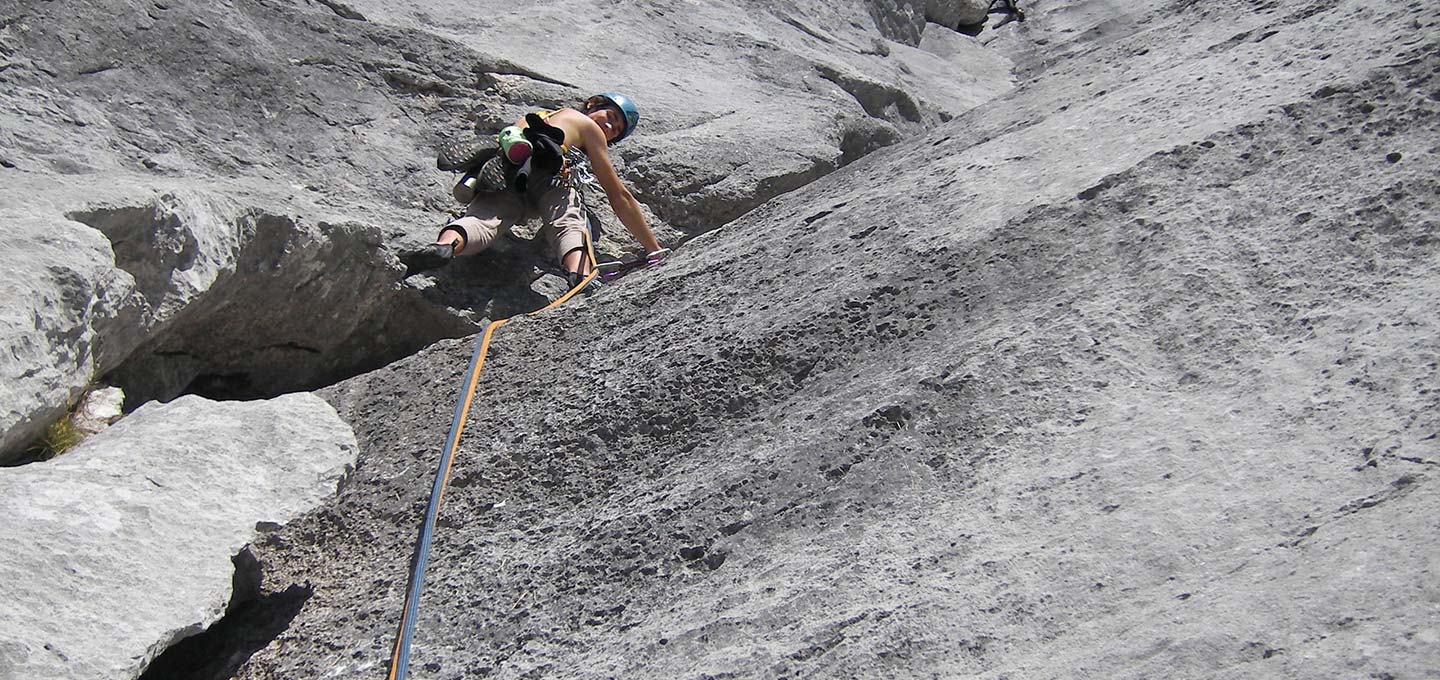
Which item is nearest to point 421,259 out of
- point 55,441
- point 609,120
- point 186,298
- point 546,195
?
point 546,195

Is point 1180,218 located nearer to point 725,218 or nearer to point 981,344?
point 981,344

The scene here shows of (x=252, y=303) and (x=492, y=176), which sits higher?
(x=492, y=176)

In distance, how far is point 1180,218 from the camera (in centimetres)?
301

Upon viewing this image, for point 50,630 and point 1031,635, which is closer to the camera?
point 1031,635

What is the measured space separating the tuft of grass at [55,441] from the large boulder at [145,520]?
0.27ft

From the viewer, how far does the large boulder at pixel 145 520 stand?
247cm

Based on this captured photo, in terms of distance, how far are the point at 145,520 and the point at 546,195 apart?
2.23 meters

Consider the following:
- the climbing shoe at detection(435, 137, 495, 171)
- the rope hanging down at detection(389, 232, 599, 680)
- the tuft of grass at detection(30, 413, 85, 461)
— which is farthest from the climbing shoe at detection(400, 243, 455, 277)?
the tuft of grass at detection(30, 413, 85, 461)

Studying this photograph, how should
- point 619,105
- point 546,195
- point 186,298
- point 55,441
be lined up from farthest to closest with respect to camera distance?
point 619,105
point 546,195
point 186,298
point 55,441

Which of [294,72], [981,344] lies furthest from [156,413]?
[981,344]

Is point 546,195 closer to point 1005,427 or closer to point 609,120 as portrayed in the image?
point 609,120

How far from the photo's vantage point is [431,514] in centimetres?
301

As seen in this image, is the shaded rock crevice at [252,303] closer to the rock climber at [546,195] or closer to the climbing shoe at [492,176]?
the rock climber at [546,195]

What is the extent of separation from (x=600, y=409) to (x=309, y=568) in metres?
0.84
